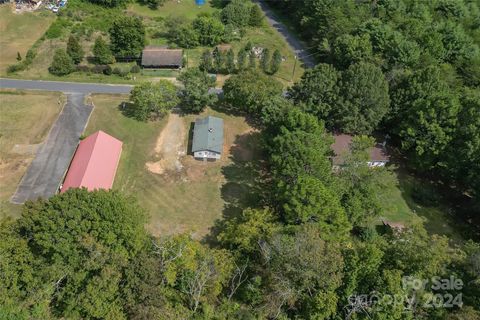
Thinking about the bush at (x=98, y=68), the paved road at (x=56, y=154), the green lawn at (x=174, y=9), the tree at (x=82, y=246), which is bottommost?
the paved road at (x=56, y=154)

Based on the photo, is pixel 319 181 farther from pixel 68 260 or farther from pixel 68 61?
pixel 68 61

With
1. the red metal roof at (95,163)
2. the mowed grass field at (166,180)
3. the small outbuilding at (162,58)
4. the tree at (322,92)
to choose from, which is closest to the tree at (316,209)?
the mowed grass field at (166,180)

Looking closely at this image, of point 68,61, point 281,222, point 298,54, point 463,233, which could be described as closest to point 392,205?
point 463,233

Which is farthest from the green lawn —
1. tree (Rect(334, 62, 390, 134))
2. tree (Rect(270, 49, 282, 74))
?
tree (Rect(334, 62, 390, 134))

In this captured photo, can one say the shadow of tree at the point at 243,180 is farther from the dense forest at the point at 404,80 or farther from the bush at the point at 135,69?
the bush at the point at 135,69

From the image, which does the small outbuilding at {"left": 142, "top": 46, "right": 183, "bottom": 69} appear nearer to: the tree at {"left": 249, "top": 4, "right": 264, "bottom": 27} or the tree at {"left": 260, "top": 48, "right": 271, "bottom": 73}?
the tree at {"left": 260, "top": 48, "right": 271, "bottom": 73}

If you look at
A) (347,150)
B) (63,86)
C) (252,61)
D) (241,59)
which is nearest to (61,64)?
(63,86)
